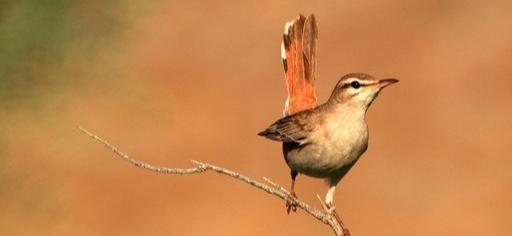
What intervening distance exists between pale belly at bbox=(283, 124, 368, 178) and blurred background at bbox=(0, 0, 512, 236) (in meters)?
1.99

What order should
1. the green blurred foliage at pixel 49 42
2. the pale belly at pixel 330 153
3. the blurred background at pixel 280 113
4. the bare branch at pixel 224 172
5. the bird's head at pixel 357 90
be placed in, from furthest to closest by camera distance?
1. the blurred background at pixel 280 113
2. the bird's head at pixel 357 90
3. the pale belly at pixel 330 153
4. the green blurred foliage at pixel 49 42
5. the bare branch at pixel 224 172

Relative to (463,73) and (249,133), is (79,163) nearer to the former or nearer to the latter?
(249,133)

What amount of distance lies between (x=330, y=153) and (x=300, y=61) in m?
1.29

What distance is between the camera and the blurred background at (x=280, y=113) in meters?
14.9

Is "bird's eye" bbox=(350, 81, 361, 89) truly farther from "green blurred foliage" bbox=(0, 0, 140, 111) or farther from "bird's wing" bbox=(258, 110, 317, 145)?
"green blurred foliage" bbox=(0, 0, 140, 111)

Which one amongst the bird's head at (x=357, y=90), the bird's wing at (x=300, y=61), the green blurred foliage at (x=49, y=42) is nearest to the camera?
the green blurred foliage at (x=49, y=42)

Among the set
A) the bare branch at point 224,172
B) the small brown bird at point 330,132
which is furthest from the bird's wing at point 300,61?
the bare branch at point 224,172

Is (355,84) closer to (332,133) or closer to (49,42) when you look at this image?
(332,133)

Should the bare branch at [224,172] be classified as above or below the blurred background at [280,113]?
below

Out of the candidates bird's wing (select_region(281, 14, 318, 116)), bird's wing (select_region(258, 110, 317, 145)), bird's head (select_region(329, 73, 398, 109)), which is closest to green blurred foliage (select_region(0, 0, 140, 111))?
bird's wing (select_region(258, 110, 317, 145))

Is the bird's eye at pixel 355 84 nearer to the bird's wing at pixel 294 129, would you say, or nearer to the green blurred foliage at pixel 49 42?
the bird's wing at pixel 294 129

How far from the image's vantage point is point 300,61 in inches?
279

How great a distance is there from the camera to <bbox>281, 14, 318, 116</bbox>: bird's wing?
275 inches

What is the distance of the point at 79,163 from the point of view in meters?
16.1
